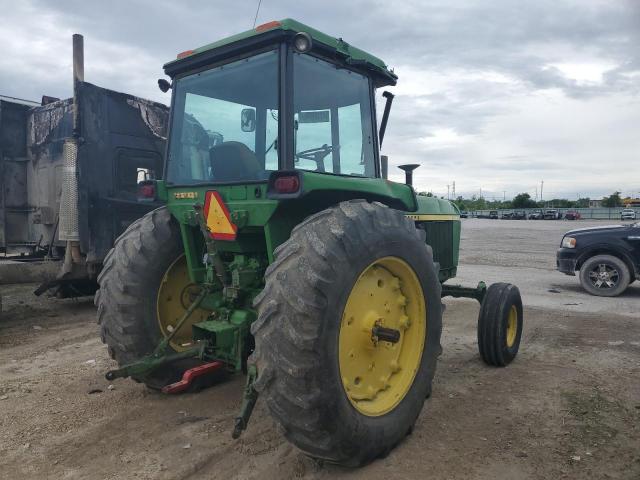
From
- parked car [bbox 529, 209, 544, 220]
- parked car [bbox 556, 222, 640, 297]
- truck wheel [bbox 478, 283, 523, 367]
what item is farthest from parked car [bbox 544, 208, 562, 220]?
truck wheel [bbox 478, 283, 523, 367]

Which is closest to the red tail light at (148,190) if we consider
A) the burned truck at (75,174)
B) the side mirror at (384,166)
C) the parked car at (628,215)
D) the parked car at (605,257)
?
the side mirror at (384,166)

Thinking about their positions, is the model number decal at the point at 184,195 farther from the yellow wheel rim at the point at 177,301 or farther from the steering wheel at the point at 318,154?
the steering wheel at the point at 318,154

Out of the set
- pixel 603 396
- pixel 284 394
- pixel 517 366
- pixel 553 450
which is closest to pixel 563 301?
pixel 517 366

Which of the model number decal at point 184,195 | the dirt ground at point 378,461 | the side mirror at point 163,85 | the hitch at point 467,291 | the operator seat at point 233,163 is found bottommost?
the dirt ground at point 378,461

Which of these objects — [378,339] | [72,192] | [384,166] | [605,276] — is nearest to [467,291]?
[384,166]

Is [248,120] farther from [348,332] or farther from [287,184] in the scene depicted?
[348,332]

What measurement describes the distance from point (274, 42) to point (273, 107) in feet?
1.33

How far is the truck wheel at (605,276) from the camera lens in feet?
30.6

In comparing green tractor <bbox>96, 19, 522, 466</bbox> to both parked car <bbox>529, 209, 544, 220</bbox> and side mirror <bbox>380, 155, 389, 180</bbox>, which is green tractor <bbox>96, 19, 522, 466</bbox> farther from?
parked car <bbox>529, 209, 544, 220</bbox>

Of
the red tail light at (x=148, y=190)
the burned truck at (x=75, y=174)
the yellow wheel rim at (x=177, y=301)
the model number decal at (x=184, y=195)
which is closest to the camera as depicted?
the model number decal at (x=184, y=195)

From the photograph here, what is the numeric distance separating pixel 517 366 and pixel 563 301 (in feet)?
13.9

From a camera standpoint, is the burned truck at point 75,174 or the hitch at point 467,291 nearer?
the hitch at point 467,291

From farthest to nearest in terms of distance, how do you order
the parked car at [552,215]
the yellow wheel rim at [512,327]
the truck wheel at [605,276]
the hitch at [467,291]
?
the parked car at [552,215] → the truck wheel at [605,276] → the hitch at [467,291] → the yellow wheel rim at [512,327]

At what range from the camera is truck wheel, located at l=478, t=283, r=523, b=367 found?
4844 millimetres
